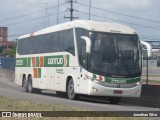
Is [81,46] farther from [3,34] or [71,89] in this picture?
[3,34]

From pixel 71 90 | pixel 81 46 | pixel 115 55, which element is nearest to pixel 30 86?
pixel 71 90

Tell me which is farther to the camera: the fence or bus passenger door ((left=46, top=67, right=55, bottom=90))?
the fence

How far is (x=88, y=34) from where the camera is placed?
2205 centimetres

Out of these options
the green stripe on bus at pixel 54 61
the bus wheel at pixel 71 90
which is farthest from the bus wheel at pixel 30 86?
the bus wheel at pixel 71 90

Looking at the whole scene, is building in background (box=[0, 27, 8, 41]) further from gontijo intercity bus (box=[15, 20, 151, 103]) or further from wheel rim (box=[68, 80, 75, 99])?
wheel rim (box=[68, 80, 75, 99])

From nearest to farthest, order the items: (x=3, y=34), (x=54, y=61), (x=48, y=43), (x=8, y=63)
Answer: (x=54, y=61) < (x=48, y=43) < (x=8, y=63) < (x=3, y=34)

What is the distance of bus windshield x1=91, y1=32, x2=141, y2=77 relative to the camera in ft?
71.6

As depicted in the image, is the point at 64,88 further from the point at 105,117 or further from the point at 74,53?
the point at 105,117

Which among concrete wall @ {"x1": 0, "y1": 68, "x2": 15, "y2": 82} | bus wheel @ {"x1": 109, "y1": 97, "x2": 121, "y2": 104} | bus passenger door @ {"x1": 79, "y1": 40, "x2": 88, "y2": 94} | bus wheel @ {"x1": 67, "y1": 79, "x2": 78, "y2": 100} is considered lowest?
concrete wall @ {"x1": 0, "y1": 68, "x2": 15, "y2": 82}

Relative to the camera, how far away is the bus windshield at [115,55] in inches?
859

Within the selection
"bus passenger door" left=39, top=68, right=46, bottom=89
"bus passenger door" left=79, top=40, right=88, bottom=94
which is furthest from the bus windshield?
"bus passenger door" left=39, top=68, right=46, bottom=89

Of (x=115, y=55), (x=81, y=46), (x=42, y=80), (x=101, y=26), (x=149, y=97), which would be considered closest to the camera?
(x=115, y=55)

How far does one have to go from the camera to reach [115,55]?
22.0 meters

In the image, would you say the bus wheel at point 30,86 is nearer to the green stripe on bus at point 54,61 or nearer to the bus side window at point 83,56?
the green stripe on bus at point 54,61
